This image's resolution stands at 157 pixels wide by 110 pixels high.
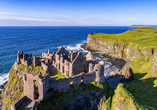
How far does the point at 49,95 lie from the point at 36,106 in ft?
11.5

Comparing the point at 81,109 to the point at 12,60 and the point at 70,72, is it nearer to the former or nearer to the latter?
the point at 70,72

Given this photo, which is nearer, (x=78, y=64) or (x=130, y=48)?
(x=78, y=64)

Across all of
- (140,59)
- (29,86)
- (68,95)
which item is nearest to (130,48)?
(140,59)

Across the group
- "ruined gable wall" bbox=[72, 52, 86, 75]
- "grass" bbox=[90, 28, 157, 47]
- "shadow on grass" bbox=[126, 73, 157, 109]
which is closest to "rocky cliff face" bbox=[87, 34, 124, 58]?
"grass" bbox=[90, 28, 157, 47]

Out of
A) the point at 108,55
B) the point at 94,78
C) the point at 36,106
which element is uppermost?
the point at 94,78

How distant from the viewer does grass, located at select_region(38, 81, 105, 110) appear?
2645 centimetres

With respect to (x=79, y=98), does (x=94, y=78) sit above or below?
above

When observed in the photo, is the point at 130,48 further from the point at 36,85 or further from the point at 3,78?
the point at 3,78

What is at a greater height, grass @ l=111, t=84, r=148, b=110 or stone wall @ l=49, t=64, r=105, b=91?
stone wall @ l=49, t=64, r=105, b=91

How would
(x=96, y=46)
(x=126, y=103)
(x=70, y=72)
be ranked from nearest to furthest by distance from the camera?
1. (x=126, y=103)
2. (x=70, y=72)
3. (x=96, y=46)

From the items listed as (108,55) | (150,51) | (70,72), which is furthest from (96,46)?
(70,72)

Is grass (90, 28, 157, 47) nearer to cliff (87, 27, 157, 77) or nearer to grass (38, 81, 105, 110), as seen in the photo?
cliff (87, 27, 157, 77)

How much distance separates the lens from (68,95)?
94.9 feet

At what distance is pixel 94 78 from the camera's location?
3231 centimetres
